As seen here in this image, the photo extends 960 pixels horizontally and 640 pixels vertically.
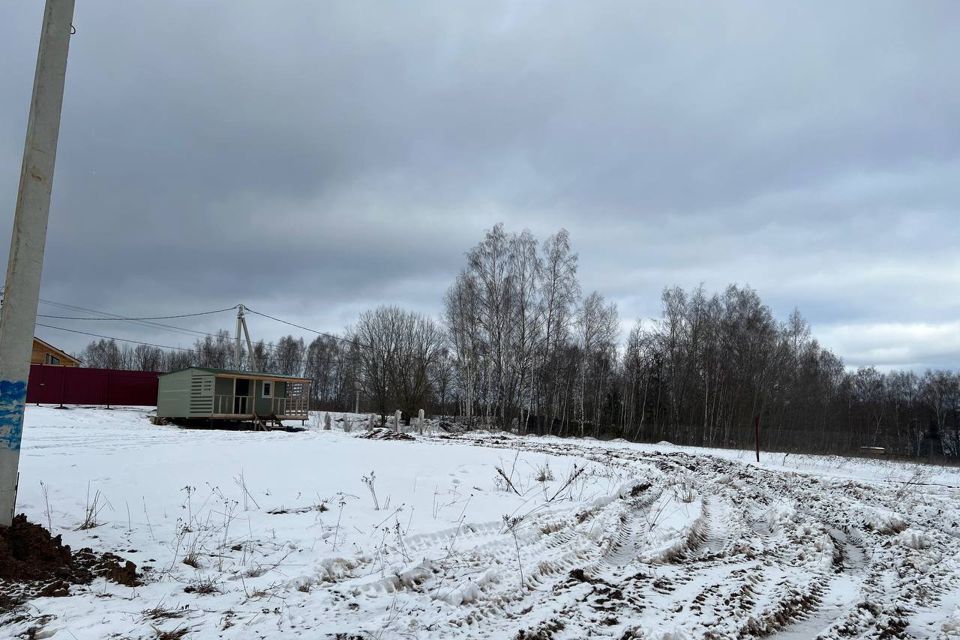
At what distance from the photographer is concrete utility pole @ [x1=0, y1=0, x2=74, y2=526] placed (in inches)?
178

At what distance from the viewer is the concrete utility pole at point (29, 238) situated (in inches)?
178

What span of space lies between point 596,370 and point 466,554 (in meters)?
42.1

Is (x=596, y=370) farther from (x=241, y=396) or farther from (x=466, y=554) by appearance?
(x=466, y=554)

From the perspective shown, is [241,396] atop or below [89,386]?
below

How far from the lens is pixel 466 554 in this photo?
16.8 feet

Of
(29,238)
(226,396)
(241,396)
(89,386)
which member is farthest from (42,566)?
(89,386)

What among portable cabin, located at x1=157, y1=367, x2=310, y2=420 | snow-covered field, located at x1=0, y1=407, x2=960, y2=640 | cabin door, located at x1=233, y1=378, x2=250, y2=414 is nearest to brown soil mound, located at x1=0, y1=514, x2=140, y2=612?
snow-covered field, located at x1=0, y1=407, x2=960, y2=640

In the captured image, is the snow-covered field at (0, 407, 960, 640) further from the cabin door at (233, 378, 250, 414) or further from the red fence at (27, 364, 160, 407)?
the red fence at (27, 364, 160, 407)

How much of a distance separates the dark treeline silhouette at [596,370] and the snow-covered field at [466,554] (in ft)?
85.0

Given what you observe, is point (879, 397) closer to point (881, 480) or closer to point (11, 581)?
point (881, 480)

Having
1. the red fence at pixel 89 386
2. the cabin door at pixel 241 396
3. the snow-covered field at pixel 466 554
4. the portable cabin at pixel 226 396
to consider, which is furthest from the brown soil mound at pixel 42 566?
the red fence at pixel 89 386

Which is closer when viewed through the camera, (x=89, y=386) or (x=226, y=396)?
(x=226, y=396)

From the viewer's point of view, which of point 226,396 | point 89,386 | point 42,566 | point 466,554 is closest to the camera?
point 42,566

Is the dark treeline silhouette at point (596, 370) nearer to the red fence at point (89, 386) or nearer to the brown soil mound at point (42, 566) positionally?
the red fence at point (89, 386)
